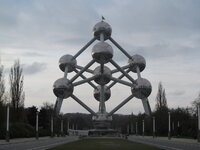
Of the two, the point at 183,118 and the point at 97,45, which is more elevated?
the point at 97,45

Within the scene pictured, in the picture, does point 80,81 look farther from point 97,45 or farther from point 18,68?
point 18,68

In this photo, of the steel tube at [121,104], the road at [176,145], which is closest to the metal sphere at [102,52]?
the steel tube at [121,104]

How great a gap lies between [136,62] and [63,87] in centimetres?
1485

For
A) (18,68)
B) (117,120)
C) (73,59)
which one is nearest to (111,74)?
(73,59)

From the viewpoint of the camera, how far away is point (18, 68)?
63.5m

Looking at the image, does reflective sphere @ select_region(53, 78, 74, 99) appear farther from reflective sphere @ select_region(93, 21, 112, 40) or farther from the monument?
reflective sphere @ select_region(93, 21, 112, 40)

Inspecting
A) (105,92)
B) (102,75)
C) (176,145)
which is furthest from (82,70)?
(176,145)

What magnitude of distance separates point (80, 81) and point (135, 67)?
11.0 m

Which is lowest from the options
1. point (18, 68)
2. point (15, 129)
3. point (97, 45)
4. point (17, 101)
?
point (15, 129)

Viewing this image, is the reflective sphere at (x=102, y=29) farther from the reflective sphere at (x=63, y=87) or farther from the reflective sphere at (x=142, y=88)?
the reflective sphere at (x=63, y=87)

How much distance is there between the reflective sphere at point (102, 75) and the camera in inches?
3127

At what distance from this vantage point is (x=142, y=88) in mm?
80250

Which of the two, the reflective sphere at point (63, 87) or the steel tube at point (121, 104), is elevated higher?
the reflective sphere at point (63, 87)

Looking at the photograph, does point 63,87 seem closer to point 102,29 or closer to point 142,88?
point 102,29
